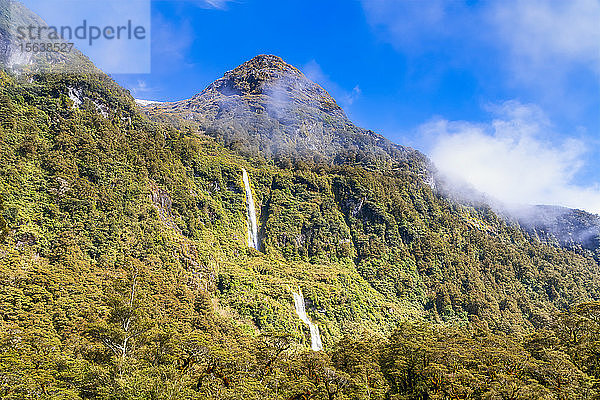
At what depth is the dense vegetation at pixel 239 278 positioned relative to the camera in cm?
2798

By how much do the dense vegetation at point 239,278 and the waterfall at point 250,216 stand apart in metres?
2.75

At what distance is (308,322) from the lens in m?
72.9

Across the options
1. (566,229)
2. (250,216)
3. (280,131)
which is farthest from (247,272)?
(566,229)

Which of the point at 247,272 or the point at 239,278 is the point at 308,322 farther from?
the point at 247,272

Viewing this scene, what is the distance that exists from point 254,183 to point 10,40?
7585 centimetres

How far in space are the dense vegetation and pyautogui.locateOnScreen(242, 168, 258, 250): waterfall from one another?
275cm

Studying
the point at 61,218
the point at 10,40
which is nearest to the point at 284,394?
the point at 61,218

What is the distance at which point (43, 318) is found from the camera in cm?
4194

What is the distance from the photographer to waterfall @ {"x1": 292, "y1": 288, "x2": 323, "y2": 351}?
225 feet

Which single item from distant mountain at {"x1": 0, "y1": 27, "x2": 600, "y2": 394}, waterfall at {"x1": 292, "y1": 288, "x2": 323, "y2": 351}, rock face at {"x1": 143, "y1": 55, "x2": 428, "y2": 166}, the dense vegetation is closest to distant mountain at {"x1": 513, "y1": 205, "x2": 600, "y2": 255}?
distant mountain at {"x1": 0, "y1": 27, "x2": 600, "y2": 394}

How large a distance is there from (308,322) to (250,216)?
146 ft

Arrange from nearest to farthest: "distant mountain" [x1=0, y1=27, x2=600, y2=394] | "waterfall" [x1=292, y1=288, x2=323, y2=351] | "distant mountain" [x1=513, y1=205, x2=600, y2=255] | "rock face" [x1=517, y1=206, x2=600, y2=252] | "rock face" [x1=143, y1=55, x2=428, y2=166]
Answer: "distant mountain" [x1=0, y1=27, x2=600, y2=394], "waterfall" [x1=292, y1=288, x2=323, y2=351], "rock face" [x1=143, y1=55, x2=428, y2=166], "distant mountain" [x1=513, y1=205, x2=600, y2=255], "rock face" [x1=517, y1=206, x2=600, y2=252]

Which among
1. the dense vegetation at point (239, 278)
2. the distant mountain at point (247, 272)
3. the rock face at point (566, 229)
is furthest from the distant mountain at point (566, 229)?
the dense vegetation at point (239, 278)

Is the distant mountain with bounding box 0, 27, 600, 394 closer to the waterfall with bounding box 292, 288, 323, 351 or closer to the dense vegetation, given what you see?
the dense vegetation
